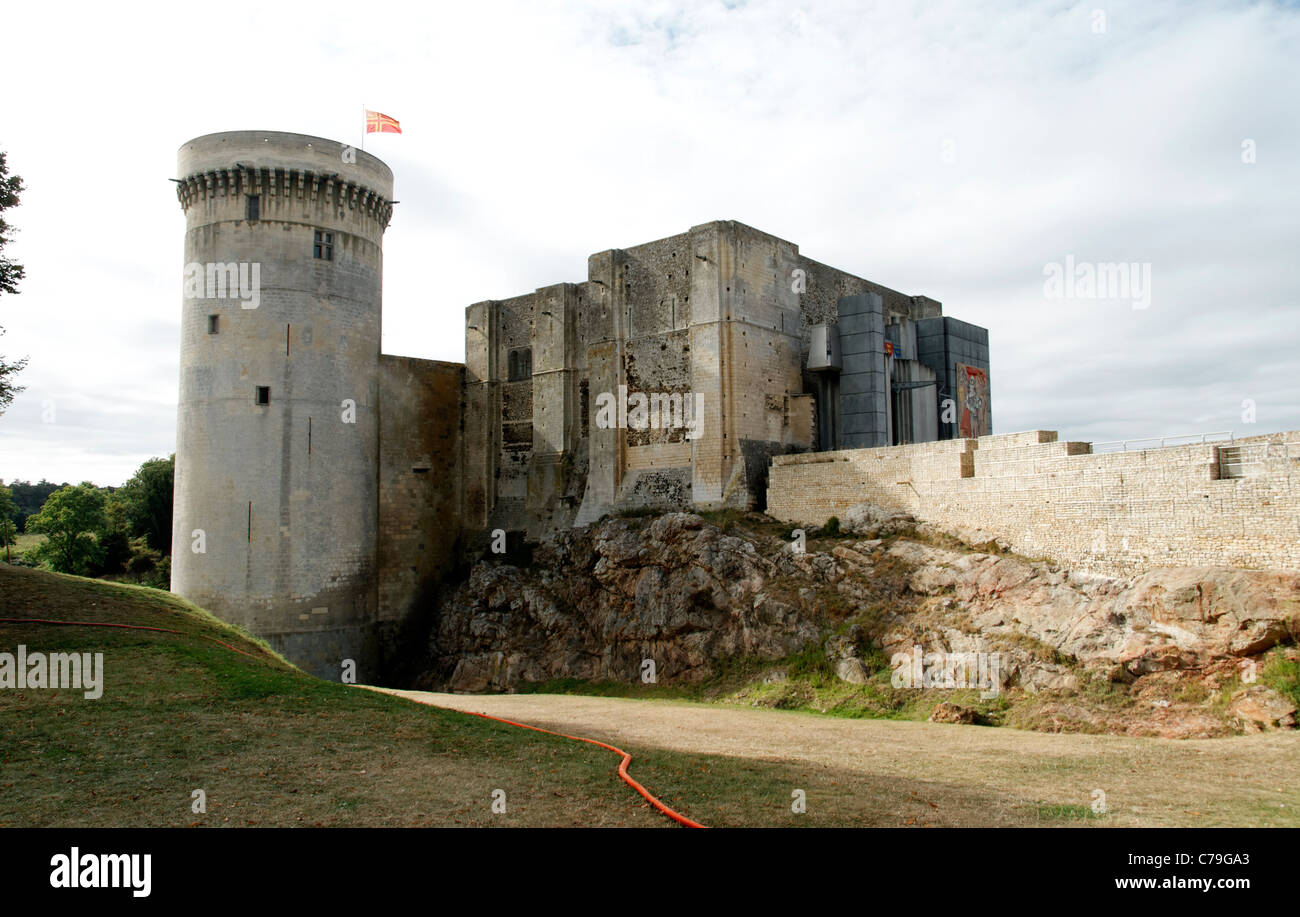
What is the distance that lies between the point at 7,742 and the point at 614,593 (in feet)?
56.2

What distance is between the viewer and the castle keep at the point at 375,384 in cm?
2725

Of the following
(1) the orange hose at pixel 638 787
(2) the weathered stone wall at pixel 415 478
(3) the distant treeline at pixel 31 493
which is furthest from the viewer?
(3) the distant treeline at pixel 31 493

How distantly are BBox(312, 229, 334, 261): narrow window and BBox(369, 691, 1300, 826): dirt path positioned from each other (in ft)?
58.4

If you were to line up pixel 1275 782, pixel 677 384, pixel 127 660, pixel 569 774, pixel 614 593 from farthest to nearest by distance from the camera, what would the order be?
pixel 677 384 < pixel 614 593 < pixel 127 660 < pixel 1275 782 < pixel 569 774

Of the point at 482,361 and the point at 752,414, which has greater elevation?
the point at 482,361

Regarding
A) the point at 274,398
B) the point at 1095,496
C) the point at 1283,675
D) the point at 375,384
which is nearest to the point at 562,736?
the point at 1283,675

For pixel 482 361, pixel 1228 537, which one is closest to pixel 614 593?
pixel 482 361

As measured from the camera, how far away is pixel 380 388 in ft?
105

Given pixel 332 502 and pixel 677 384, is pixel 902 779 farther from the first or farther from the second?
pixel 332 502

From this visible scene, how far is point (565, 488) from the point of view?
32.0 metres

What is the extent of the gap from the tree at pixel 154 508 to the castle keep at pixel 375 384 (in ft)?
78.0
